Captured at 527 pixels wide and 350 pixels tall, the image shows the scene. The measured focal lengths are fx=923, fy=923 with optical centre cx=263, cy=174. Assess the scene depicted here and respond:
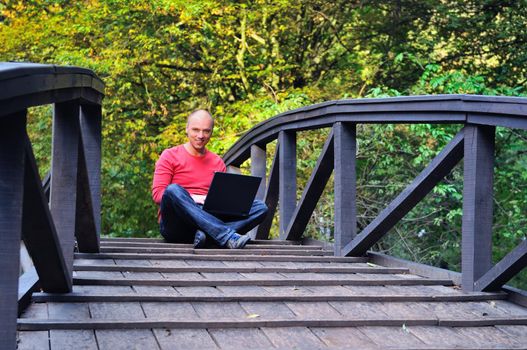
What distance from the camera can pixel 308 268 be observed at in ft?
14.9

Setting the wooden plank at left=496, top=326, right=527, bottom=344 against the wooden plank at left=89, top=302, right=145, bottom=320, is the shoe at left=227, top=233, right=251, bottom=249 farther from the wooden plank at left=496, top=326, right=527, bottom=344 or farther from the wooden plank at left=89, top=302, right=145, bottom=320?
the wooden plank at left=496, top=326, right=527, bottom=344

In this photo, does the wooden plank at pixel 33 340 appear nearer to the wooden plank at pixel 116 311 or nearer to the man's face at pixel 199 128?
the wooden plank at pixel 116 311

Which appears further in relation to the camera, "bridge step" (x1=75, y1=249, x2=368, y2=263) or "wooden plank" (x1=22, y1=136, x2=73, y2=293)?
"bridge step" (x1=75, y1=249, x2=368, y2=263)

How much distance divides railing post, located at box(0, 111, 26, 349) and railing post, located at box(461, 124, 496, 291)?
88.8 inches

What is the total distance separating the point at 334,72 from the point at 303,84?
0.64 meters

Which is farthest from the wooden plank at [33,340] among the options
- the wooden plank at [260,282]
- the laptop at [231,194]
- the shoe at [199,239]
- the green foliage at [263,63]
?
the green foliage at [263,63]

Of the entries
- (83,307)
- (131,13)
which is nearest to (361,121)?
(83,307)

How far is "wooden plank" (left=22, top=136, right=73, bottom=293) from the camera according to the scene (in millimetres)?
2812

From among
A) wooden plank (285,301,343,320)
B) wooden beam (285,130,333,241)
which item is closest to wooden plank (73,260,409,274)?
wooden plank (285,301,343,320)

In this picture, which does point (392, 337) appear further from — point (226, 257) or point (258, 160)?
point (258, 160)

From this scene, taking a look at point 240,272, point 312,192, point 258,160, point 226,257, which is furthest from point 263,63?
point 240,272

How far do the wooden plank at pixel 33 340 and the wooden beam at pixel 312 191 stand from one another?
9.36 ft

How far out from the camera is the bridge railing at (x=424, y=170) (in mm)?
3939

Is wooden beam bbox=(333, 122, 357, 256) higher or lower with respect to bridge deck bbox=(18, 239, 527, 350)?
higher
